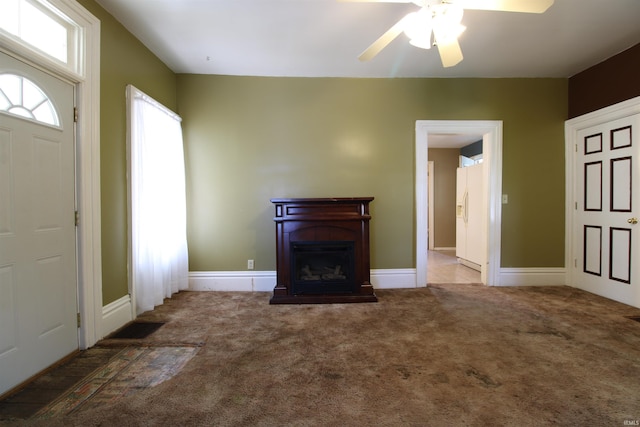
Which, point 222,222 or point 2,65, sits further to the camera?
point 222,222

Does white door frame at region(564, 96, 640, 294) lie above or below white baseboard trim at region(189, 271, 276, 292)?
above

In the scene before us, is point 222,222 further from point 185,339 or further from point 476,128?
point 476,128

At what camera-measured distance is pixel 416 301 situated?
10.1ft

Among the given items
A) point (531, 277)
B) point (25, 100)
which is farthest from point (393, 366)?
point (531, 277)

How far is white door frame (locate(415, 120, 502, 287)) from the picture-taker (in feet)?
11.6

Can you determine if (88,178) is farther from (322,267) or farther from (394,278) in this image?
(394,278)

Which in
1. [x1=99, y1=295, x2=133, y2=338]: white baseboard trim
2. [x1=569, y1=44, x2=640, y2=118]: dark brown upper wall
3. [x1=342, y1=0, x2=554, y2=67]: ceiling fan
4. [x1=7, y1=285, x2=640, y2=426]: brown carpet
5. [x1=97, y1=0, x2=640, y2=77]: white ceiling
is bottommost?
[x1=7, y1=285, x2=640, y2=426]: brown carpet

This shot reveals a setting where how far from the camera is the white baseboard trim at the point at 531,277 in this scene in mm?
3613

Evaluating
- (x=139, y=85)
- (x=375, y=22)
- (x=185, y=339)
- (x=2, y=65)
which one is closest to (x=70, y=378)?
(x=185, y=339)

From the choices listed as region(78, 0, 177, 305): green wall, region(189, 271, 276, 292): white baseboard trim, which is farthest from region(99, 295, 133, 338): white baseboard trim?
region(189, 271, 276, 292): white baseboard trim

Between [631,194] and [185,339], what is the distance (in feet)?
14.6

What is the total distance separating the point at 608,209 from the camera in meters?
3.16

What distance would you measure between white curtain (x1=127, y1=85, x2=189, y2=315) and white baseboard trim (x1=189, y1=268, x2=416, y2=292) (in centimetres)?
17

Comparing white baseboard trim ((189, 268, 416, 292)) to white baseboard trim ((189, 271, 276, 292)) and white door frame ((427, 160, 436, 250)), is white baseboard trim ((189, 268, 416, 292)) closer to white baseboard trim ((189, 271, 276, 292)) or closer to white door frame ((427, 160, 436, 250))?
white baseboard trim ((189, 271, 276, 292))
